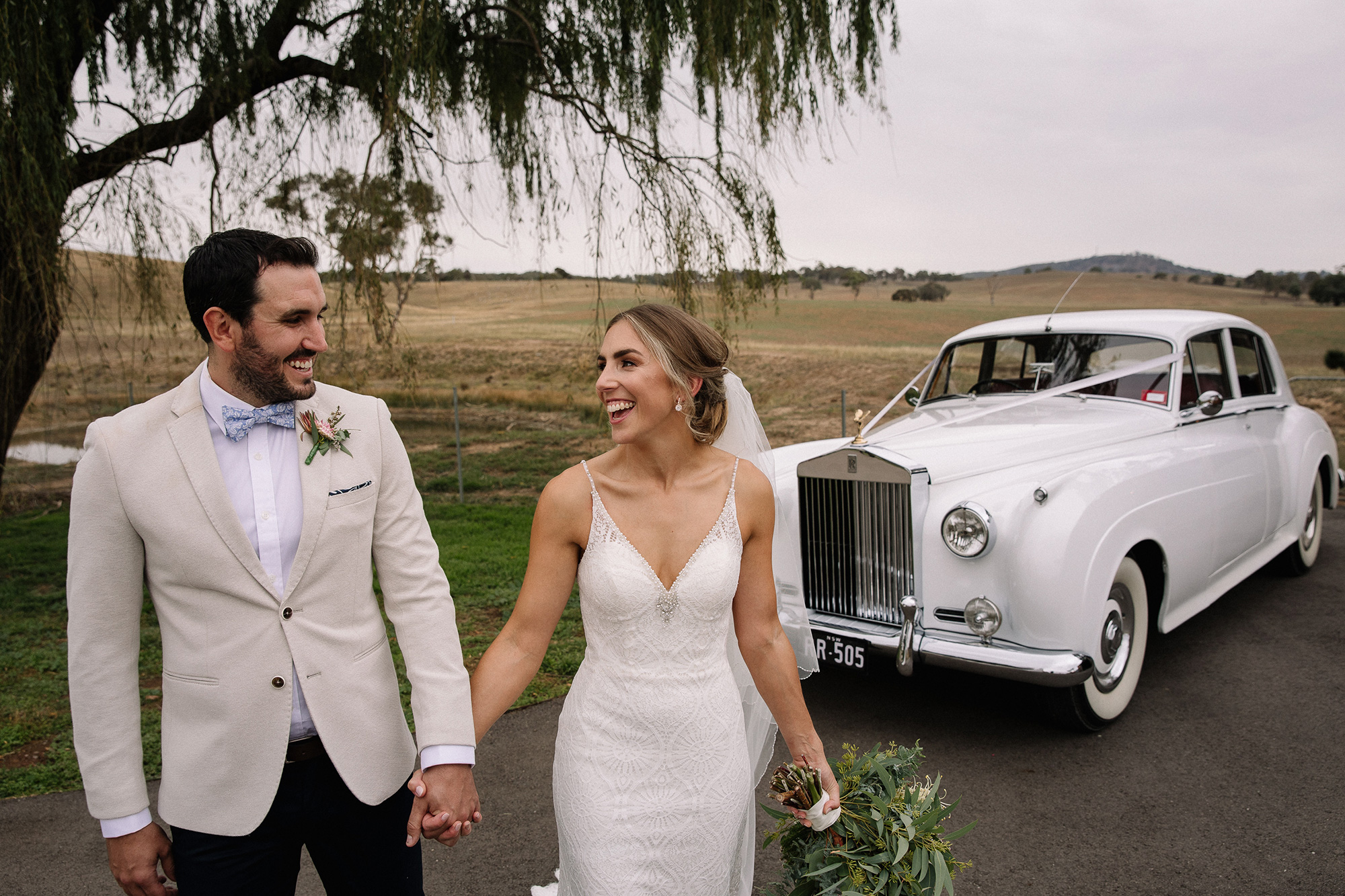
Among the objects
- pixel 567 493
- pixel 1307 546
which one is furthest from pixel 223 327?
pixel 1307 546

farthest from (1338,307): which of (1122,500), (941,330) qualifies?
(1122,500)

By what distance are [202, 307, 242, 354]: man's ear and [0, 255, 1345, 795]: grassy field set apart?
3.11m

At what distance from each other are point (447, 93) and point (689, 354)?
478cm

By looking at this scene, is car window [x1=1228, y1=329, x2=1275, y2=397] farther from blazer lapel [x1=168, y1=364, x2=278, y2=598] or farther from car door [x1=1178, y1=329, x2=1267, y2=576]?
blazer lapel [x1=168, y1=364, x2=278, y2=598]

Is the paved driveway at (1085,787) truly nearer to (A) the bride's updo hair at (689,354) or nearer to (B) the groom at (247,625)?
(B) the groom at (247,625)

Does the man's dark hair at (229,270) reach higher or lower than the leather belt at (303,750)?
higher

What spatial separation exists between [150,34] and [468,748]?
6.08m

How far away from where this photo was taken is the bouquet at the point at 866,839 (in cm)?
200

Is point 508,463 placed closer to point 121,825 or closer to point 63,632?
point 63,632

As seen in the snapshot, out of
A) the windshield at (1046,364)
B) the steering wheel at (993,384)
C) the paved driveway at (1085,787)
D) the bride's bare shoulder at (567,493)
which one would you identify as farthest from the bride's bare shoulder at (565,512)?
the steering wheel at (993,384)

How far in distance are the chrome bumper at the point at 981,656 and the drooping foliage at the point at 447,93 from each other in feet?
9.82

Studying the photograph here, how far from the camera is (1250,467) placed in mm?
5484

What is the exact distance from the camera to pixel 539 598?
2.07m

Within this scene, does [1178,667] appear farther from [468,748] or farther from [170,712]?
[170,712]
